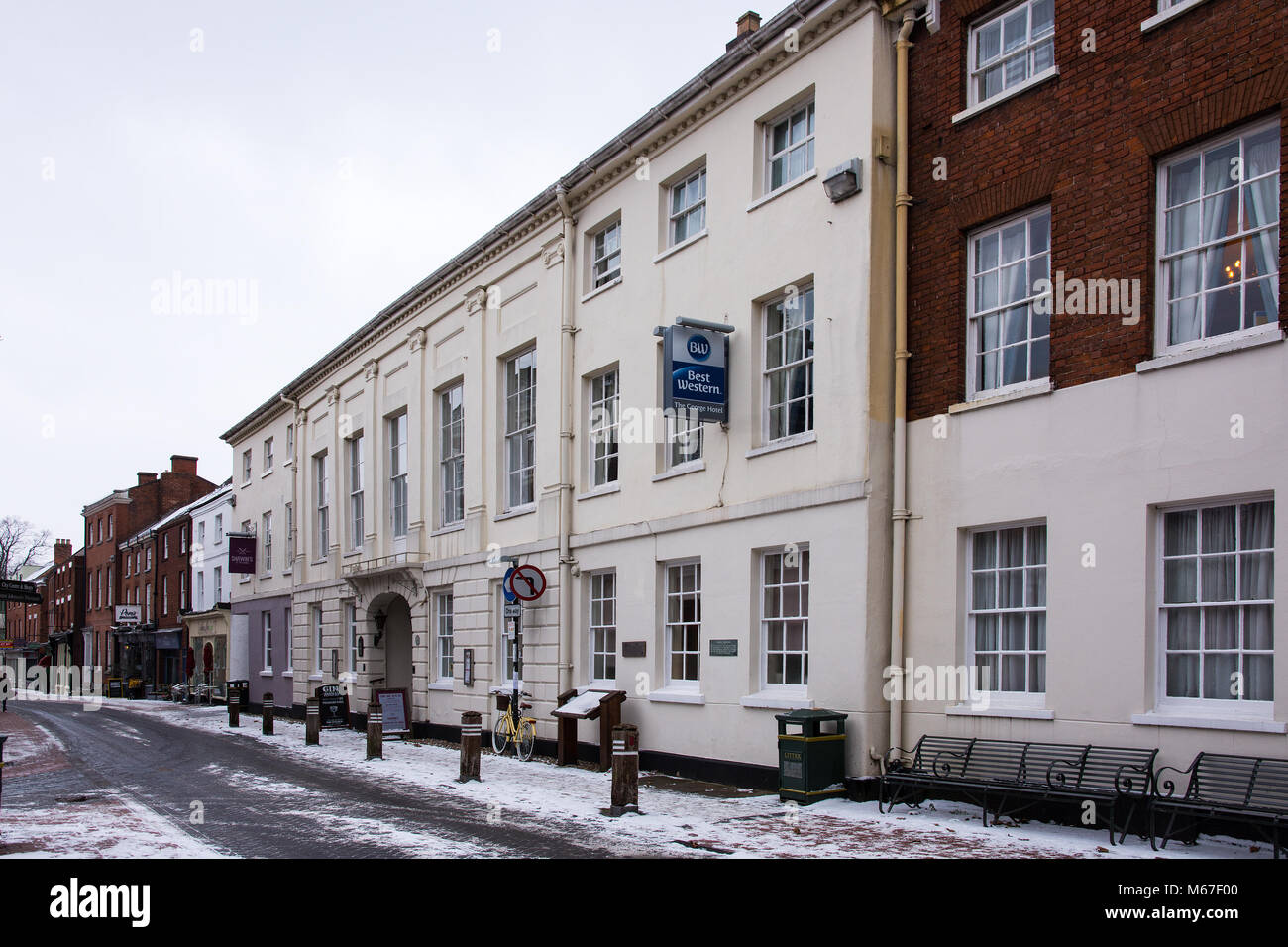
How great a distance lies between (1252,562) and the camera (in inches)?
402

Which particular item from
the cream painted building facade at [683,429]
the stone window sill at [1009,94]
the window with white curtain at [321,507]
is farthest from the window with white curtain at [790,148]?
the window with white curtain at [321,507]

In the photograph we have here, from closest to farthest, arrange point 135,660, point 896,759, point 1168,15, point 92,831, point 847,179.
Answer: point 1168,15 < point 92,831 < point 896,759 < point 847,179 < point 135,660

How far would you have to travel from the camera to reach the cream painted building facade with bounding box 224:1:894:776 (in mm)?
14086

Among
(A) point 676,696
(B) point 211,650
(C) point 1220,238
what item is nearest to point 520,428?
(A) point 676,696

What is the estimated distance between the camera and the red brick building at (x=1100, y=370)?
10.3 meters

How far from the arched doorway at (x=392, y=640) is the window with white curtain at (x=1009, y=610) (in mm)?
19161

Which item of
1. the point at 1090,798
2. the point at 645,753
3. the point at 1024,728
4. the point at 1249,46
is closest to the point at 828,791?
the point at 1024,728

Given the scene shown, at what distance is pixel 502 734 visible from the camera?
68.3 feet

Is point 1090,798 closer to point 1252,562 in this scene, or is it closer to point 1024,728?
point 1024,728

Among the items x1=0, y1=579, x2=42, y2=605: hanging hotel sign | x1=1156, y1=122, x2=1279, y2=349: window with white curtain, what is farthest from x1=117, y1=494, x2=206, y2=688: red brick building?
x1=1156, y1=122, x2=1279, y2=349: window with white curtain

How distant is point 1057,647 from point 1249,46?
5793 mm

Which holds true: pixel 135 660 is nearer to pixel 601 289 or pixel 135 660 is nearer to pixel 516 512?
pixel 516 512

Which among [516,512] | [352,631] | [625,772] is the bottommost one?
[352,631]

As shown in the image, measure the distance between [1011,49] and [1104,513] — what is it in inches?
211
